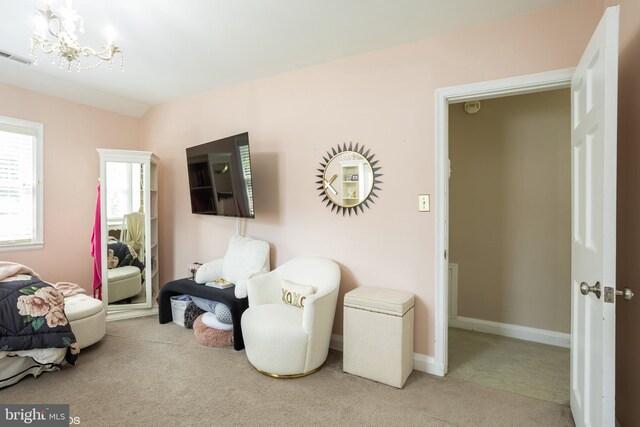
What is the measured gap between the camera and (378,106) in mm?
2721

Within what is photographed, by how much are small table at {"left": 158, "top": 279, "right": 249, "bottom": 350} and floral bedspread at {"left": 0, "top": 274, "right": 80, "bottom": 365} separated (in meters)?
0.93

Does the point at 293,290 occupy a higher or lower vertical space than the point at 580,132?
lower

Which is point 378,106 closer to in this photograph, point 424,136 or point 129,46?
point 424,136

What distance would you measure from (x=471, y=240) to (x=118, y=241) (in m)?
3.67

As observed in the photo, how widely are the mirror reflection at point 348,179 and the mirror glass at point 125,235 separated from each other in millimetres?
2165

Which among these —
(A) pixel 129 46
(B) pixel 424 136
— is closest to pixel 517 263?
(B) pixel 424 136

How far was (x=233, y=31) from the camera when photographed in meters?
2.47

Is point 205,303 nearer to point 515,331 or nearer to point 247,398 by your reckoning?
point 247,398

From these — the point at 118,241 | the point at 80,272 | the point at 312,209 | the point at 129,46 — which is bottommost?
the point at 80,272

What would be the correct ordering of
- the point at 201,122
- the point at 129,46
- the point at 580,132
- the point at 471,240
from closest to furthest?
the point at 580,132, the point at 129,46, the point at 471,240, the point at 201,122

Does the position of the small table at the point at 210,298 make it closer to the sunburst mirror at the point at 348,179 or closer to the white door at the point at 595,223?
the sunburst mirror at the point at 348,179

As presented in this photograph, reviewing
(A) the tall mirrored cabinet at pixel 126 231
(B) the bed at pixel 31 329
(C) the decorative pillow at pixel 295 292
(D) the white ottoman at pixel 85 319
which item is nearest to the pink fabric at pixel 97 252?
(A) the tall mirrored cabinet at pixel 126 231

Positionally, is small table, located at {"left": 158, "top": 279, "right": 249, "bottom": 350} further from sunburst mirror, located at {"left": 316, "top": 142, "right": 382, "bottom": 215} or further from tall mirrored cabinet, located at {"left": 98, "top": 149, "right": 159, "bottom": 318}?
sunburst mirror, located at {"left": 316, "top": 142, "right": 382, "bottom": 215}

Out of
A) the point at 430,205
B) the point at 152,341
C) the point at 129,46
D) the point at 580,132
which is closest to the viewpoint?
the point at 580,132
